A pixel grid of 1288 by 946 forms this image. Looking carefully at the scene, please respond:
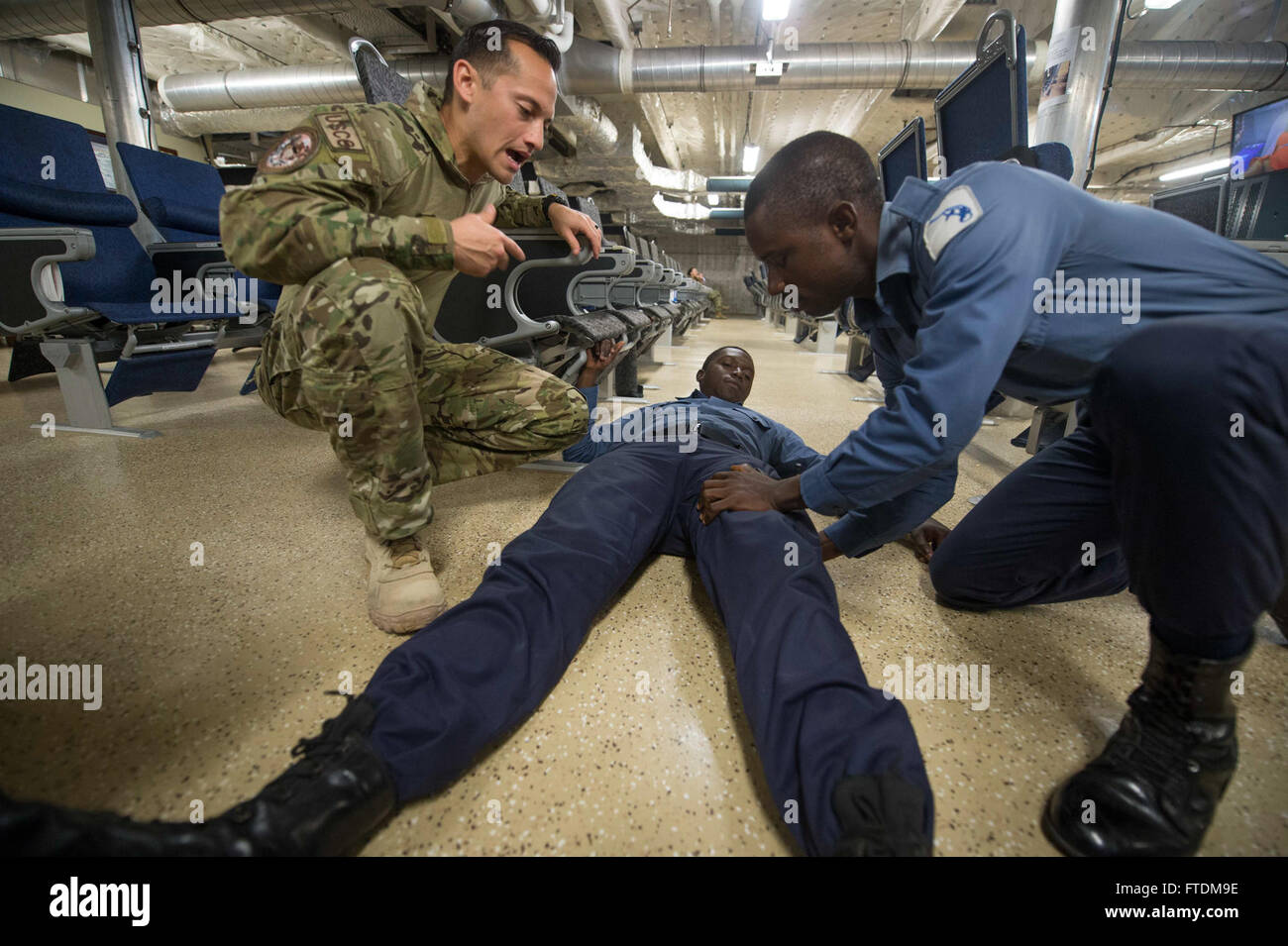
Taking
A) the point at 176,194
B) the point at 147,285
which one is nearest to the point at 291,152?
the point at 147,285

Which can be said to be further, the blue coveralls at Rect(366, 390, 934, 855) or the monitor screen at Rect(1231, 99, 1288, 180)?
the monitor screen at Rect(1231, 99, 1288, 180)

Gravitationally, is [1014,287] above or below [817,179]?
below

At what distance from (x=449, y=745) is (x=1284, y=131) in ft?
11.9

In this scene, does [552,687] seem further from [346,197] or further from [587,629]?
[346,197]

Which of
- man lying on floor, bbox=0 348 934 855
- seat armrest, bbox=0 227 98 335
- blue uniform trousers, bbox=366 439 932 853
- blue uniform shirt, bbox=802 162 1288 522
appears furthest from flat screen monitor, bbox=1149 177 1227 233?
seat armrest, bbox=0 227 98 335

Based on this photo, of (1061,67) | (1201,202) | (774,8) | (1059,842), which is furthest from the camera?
(774,8)

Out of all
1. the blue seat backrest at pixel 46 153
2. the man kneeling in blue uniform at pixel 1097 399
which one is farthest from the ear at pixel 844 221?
the blue seat backrest at pixel 46 153

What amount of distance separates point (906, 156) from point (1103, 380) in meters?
2.07

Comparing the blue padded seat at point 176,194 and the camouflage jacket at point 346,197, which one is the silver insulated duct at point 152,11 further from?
the camouflage jacket at point 346,197

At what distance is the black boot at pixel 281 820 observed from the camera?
41 centimetres

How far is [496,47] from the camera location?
3.67 feet

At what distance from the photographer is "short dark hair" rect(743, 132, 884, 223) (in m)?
0.82

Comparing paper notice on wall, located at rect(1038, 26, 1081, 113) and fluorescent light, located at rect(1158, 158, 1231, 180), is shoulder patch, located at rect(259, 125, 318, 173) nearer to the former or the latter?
paper notice on wall, located at rect(1038, 26, 1081, 113)
